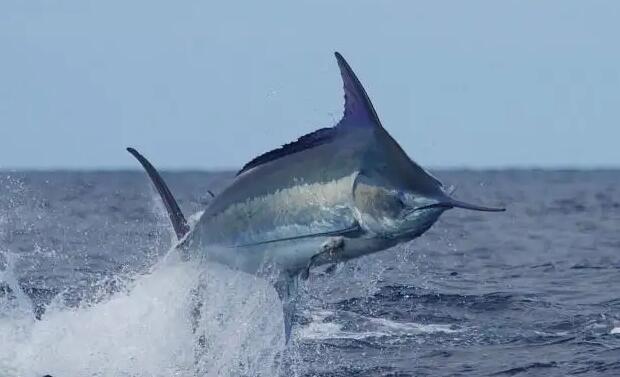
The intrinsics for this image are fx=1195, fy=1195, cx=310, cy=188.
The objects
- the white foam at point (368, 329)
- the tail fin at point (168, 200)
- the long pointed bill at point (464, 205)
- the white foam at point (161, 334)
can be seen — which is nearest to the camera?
the long pointed bill at point (464, 205)

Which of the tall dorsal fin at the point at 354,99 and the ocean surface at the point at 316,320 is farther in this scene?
the ocean surface at the point at 316,320

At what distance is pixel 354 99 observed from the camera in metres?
9.27

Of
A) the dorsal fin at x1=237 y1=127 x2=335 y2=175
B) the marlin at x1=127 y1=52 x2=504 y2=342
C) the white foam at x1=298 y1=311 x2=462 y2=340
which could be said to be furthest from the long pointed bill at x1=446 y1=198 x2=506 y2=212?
the white foam at x1=298 y1=311 x2=462 y2=340

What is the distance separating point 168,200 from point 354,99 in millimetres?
2422

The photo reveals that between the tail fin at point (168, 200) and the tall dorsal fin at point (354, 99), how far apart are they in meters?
2.16

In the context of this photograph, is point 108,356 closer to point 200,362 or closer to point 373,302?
point 200,362

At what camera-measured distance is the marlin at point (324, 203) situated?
28.6ft

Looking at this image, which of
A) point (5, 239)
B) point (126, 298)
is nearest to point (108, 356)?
point (126, 298)

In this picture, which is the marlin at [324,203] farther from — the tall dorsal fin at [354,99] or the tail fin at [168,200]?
the tail fin at [168,200]

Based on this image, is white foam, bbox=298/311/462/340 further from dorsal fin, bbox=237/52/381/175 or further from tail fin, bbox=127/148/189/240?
dorsal fin, bbox=237/52/381/175

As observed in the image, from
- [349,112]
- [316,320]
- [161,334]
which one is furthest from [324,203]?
[316,320]

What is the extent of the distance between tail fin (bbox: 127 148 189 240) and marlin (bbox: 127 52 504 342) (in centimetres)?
68

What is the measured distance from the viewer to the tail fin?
10.7 metres

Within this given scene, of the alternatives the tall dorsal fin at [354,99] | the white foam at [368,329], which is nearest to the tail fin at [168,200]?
the tall dorsal fin at [354,99]
